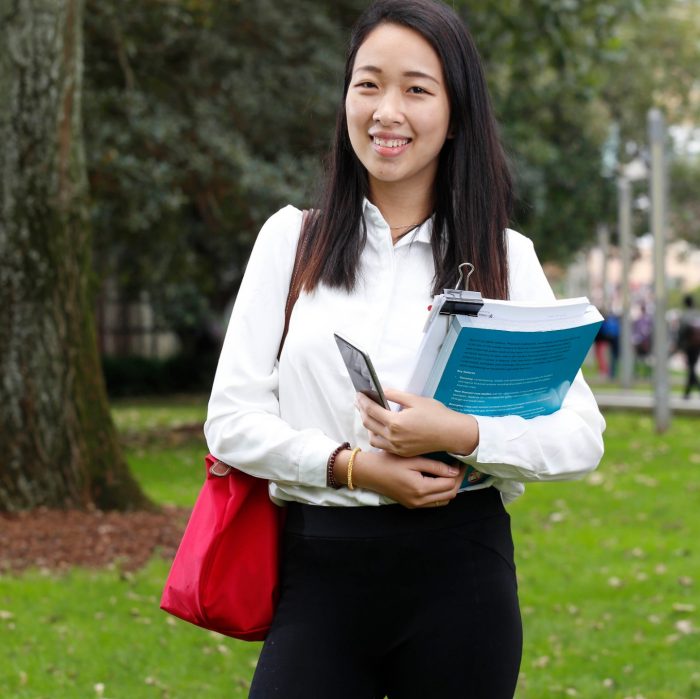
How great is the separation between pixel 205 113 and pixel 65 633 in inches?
377

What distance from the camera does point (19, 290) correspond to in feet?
25.5

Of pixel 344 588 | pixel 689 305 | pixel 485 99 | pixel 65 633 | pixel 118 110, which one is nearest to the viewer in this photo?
pixel 344 588

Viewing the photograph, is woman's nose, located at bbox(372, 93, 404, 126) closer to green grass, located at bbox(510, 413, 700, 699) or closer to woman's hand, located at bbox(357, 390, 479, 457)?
woman's hand, located at bbox(357, 390, 479, 457)

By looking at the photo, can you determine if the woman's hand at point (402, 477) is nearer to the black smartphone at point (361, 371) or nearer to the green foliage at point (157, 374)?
the black smartphone at point (361, 371)

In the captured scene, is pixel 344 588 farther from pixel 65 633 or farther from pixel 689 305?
pixel 689 305

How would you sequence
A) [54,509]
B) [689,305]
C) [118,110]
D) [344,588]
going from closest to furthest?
[344,588]
[54,509]
[118,110]
[689,305]

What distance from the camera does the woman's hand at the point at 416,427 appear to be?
7.09 feet

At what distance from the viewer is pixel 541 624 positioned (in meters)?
6.22

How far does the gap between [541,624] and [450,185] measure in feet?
13.8

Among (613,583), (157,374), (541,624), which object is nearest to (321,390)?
(541,624)

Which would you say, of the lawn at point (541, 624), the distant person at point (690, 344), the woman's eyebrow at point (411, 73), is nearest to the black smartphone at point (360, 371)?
the woman's eyebrow at point (411, 73)

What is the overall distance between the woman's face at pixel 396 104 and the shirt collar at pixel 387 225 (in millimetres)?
80

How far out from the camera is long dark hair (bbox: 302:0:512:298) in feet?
7.75

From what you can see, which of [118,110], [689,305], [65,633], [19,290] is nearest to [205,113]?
[118,110]
